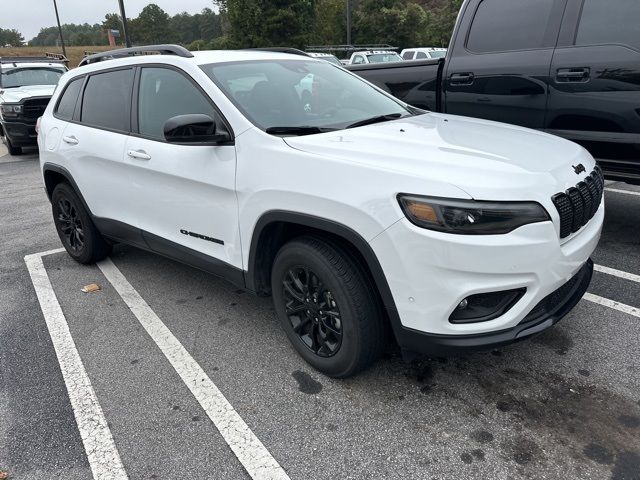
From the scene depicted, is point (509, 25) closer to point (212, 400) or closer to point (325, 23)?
point (212, 400)

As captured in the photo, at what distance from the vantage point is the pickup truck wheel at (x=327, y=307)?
8.29ft

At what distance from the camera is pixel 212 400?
2.76 m

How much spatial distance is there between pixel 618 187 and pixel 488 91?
265cm

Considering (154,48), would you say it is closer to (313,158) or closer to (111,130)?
(111,130)

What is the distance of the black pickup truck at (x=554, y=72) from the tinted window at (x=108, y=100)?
277 cm

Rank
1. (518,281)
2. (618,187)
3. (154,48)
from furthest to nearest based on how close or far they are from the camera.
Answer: (618,187), (154,48), (518,281)

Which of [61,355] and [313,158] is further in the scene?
[61,355]

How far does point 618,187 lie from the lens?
607 cm

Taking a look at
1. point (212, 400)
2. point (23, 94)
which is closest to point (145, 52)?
point (212, 400)

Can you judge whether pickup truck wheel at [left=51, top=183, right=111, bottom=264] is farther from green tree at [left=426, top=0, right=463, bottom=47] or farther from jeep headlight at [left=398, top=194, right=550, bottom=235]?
green tree at [left=426, top=0, right=463, bottom=47]

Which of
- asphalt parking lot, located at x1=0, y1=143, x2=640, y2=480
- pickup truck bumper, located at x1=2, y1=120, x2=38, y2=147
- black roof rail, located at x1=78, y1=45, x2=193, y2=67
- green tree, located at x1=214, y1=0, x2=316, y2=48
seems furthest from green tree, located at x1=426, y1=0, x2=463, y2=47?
asphalt parking lot, located at x1=0, y1=143, x2=640, y2=480

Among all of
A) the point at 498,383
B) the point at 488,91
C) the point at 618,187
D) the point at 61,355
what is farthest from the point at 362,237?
the point at 618,187

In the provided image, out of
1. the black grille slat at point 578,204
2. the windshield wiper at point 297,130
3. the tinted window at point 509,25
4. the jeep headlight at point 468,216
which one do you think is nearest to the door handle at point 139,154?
the windshield wiper at point 297,130

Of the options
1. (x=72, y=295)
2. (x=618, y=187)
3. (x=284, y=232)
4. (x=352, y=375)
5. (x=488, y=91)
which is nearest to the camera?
(x=352, y=375)
